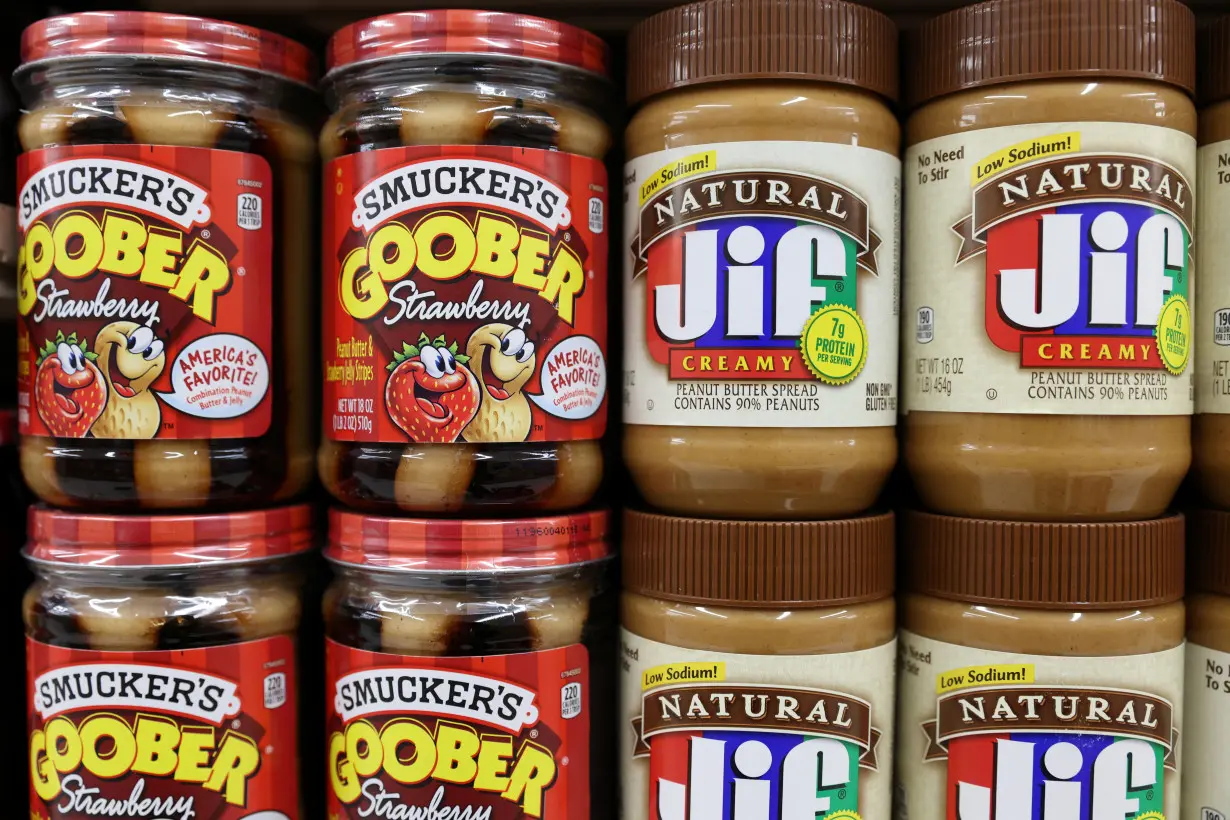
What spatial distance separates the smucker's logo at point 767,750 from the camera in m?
0.95

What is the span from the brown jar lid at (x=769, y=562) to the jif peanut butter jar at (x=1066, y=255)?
0.47 ft

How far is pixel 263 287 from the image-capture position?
3.33ft

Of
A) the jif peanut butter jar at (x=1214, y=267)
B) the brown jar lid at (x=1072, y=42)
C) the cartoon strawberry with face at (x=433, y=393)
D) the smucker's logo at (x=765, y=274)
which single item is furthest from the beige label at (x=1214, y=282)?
the cartoon strawberry with face at (x=433, y=393)

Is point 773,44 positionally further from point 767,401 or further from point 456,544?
point 456,544

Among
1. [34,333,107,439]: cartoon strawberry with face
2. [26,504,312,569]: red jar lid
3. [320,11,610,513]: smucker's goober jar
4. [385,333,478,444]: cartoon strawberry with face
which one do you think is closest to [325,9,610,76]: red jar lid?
[320,11,610,513]: smucker's goober jar

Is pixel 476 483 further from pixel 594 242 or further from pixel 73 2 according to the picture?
pixel 73 2

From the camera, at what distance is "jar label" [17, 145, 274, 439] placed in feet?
3.14

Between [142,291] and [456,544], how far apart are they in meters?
0.42

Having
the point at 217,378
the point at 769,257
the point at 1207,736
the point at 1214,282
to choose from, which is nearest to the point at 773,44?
the point at 769,257

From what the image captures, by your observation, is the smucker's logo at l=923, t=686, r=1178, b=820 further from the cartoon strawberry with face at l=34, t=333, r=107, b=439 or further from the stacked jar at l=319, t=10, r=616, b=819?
the cartoon strawberry with face at l=34, t=333, r=107, b=439

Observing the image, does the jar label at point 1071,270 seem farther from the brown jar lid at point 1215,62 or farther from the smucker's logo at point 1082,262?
the brown jar lid at point 1215,62

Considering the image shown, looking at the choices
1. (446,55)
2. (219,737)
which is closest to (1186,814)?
(219,737)

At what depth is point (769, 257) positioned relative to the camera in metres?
0.95

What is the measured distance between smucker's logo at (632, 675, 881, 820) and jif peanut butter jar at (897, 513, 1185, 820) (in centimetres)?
10
